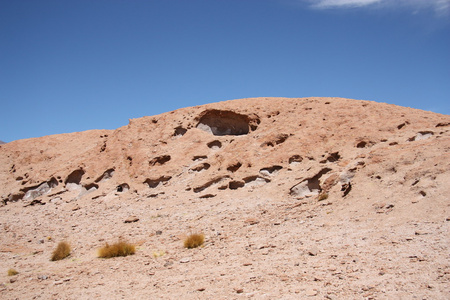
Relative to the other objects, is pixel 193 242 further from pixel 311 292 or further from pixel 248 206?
pixel 311 292

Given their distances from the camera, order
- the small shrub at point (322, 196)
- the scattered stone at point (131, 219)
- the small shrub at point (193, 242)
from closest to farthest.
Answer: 1. the small shrub at point (193, 242)
2. the small shrub at point (322, 196)
3. the scattered stone at point (131, 219)

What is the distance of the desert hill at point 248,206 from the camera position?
5578 mm

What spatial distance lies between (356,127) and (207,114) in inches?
319

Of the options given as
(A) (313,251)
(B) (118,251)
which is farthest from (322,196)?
(B) (118,251)

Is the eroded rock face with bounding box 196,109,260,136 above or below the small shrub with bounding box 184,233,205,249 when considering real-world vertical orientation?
above

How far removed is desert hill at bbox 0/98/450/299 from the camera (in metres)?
5.58

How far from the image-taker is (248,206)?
11.3 meters

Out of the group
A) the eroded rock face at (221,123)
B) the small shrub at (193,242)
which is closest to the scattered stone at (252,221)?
the small shrub at (193,242)

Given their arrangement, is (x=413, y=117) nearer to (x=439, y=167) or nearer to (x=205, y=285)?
(x=439, y=167)

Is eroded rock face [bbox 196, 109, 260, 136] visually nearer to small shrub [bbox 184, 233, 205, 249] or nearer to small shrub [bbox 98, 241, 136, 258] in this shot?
small shrub [bbox 184, 233, 205, 249]

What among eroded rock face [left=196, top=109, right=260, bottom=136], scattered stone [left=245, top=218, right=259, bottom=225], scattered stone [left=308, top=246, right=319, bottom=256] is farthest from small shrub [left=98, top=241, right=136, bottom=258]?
eroded rock face [left=196, top=109, right=260, bottom=136]

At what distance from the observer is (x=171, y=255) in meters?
8.31

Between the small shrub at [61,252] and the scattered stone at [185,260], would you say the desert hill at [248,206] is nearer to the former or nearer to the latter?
the scattered stone at [185,260]

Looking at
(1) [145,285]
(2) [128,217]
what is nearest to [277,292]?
(1) [145,285]
